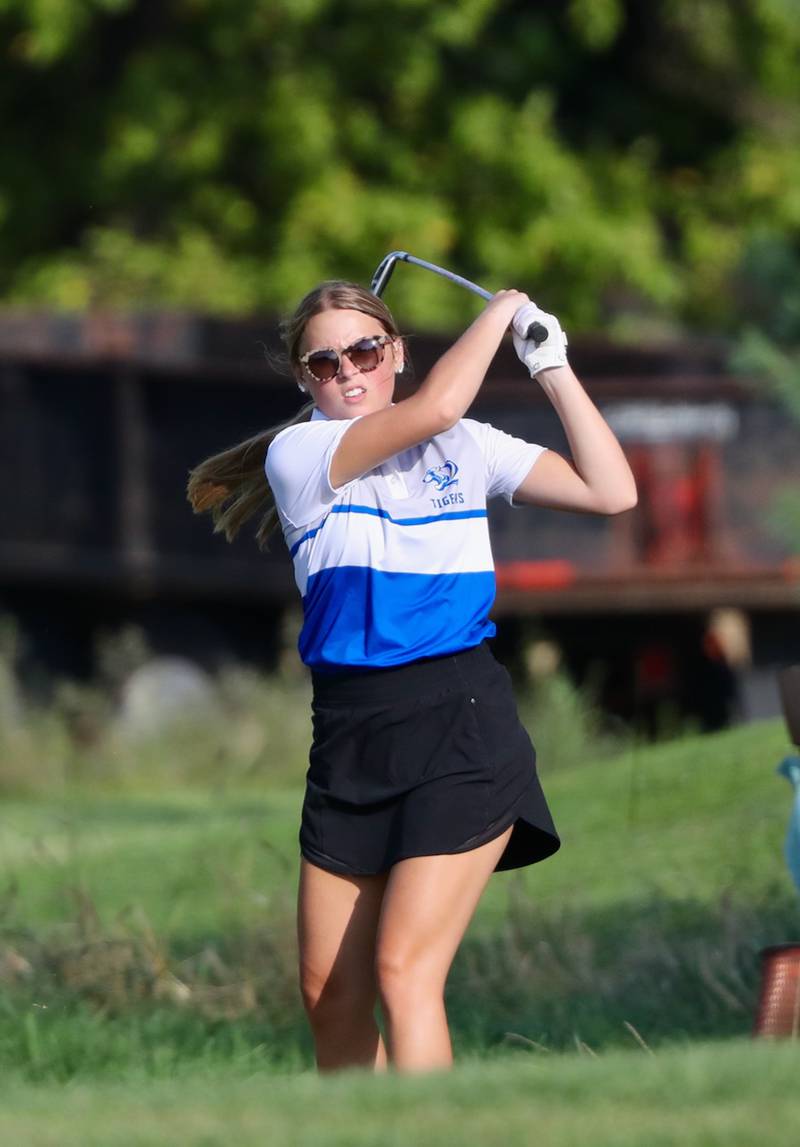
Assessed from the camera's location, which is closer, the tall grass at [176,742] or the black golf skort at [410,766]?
the black golf skort at [410,766]

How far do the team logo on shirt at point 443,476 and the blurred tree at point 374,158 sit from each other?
539 inches

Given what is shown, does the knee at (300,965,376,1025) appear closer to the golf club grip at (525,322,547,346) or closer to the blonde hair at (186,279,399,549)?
the blonde hair at (186,279,399,549)

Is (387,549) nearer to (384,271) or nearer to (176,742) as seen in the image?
(384,271)

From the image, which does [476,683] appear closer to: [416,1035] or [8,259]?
[416,1035]

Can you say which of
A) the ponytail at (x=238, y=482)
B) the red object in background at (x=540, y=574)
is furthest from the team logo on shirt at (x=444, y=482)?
the red object in background at (x=540, y=574)

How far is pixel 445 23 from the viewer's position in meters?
18.0

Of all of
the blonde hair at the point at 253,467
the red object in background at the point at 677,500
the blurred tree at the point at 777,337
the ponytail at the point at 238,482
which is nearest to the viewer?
the blonde hair at the point at 253,467

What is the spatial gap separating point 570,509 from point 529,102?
15181 mm

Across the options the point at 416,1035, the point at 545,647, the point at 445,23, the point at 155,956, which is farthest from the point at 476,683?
the point at 445,23

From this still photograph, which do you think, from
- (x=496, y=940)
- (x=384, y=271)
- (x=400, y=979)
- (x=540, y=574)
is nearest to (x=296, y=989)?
(x=496, y=940)

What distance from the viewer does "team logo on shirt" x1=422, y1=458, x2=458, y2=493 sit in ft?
14.1

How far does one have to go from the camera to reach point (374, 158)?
19.3 metres

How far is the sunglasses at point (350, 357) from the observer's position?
172 inches

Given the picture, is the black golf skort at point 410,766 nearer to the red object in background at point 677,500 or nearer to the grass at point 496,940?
the grass at point 496,940
